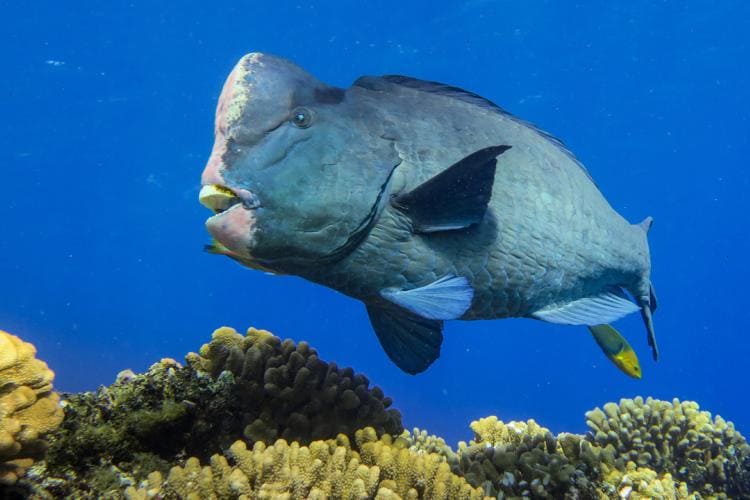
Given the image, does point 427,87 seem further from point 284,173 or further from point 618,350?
point 618,350

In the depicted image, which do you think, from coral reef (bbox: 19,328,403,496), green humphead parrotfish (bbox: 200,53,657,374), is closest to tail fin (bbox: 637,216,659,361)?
green humphead parrotfish (bbox: 200,53,657,374)

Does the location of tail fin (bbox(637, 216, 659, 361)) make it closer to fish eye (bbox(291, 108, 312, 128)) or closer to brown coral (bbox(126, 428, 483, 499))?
brown coral (bbox(126, 428, 483, 499))

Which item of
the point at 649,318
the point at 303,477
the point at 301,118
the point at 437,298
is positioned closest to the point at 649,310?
the point at 649,318

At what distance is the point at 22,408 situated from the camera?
8.69ft

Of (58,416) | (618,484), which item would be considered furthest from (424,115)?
(618,484)

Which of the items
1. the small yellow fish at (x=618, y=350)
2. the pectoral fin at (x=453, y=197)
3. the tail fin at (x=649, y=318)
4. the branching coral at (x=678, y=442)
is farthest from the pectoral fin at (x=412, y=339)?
the branching coral at (x=678, y=442)

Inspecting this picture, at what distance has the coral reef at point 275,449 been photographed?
2.57 metres

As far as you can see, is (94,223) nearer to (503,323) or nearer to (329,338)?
(329,338)

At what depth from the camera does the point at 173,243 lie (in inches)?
2628

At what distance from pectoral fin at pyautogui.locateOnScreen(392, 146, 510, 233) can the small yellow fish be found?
2659mm

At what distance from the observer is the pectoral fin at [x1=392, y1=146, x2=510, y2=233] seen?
2514mm

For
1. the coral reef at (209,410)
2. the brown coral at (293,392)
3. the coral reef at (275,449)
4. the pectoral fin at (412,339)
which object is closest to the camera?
the coral reef at (275,449)

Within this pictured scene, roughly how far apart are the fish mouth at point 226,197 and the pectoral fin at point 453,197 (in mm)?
780

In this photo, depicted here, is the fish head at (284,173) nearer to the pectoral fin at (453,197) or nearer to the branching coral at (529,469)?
the pectoral fin at (453,197)
